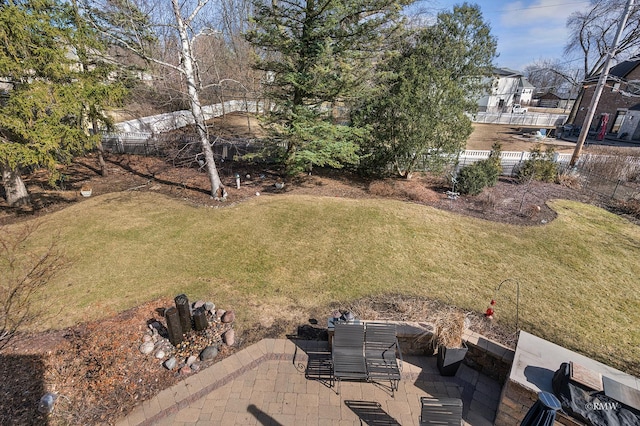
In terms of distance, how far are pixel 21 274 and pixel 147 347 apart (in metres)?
4.73

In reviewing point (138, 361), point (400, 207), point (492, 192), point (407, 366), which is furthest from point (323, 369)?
point (492, 192)

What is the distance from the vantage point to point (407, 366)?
4781mm

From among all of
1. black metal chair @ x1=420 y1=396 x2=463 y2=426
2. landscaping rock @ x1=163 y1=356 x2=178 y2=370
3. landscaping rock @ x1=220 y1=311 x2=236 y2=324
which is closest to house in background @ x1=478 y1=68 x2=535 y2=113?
landscaping rock @ x1=220 y1=311 x2=236 y2=324

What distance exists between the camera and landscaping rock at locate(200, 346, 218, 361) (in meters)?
4.78

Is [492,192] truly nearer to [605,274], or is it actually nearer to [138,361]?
[605,274]

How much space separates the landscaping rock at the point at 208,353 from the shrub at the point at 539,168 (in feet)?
50.5

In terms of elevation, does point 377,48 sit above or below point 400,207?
above

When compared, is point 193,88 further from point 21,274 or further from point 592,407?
point 592,407

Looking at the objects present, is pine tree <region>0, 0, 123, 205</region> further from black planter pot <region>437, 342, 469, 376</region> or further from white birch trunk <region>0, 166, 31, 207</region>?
black planter pot <region>437, 342, 469, 376</region>

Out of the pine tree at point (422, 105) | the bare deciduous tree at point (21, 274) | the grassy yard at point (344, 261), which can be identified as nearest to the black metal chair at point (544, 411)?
the grassy yard at point (344, 261)

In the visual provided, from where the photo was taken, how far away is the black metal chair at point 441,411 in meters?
3.49

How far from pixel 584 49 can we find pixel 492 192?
35.9m

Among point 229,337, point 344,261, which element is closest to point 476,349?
point 344,261

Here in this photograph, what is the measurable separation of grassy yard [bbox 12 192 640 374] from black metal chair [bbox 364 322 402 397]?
5.30 ft
